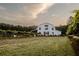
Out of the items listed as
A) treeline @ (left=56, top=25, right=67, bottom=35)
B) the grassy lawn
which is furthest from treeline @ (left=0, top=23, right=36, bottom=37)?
treeline @ (left=56, top=25, right=67, bottom=35)

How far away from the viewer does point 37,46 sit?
2.21 meters

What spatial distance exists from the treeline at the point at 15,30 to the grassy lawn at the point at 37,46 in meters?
0.05

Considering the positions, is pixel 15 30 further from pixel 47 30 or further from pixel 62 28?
pixel 62 28

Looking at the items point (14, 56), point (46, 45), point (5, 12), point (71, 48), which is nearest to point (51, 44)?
point (46, 45)

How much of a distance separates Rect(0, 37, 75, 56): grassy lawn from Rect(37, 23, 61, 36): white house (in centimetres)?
5

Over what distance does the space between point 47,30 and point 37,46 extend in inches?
6.7

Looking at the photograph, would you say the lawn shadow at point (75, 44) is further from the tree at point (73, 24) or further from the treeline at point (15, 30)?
the treeline at point (15, 30)

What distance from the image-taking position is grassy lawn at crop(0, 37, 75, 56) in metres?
2.20

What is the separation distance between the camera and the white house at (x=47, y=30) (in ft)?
7.23

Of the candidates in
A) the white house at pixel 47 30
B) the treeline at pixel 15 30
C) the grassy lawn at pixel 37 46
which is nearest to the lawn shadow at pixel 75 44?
the grassy lawn at pixel 37 46

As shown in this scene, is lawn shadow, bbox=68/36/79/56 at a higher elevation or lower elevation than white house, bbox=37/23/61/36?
lower

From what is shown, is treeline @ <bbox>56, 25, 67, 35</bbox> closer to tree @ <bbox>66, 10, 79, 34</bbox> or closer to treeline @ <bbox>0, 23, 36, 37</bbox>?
tree @ <bbox>66, 10, 79, 34</bbox>

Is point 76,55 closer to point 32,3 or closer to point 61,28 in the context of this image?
point 61,28

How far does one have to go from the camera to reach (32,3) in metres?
2.23
